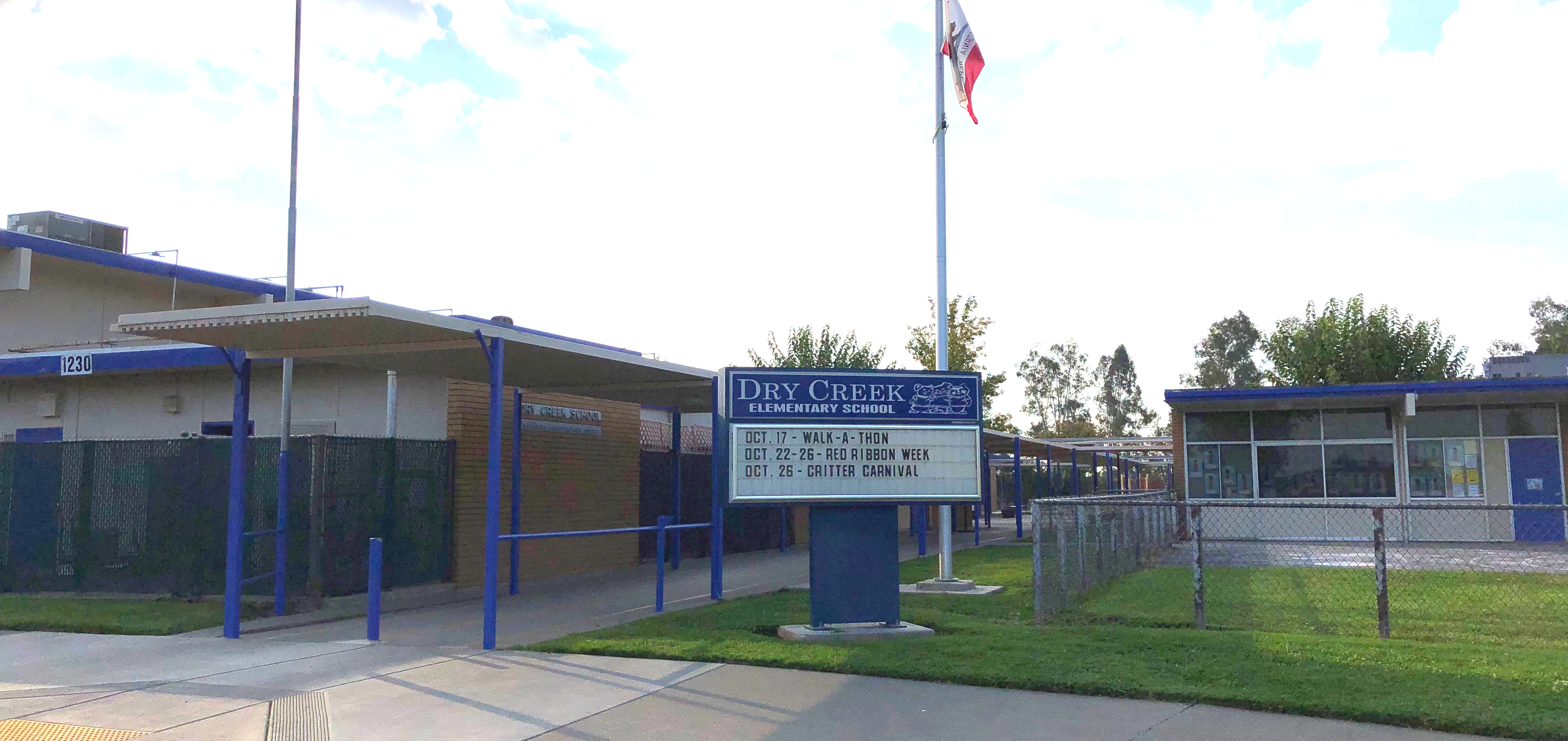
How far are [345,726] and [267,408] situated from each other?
426 inches

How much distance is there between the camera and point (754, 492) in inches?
432

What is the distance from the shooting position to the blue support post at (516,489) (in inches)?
607

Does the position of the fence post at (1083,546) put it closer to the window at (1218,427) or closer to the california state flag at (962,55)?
the california state flag at (962,55)

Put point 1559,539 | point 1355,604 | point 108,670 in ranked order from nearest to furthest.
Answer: point 108,670, point 1355,604, point 1559,539

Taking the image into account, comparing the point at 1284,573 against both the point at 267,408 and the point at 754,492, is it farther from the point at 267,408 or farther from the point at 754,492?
the point at 267,408

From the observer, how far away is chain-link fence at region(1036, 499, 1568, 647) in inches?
435

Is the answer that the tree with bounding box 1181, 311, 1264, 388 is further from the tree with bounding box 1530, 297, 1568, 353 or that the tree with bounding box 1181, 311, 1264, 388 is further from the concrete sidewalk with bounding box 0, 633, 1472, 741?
the concrete sidewalk with bounding box 0, 633, 1472, 741

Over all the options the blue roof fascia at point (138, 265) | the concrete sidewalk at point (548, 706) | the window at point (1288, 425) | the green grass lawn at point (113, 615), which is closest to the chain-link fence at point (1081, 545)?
the concrete sidewalk at point (548, 706)

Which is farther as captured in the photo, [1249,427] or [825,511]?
[1249,427]

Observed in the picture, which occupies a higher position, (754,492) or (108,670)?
(754,492)

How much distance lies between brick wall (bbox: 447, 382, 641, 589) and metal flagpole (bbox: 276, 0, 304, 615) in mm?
2552

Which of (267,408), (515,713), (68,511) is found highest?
(267,408)

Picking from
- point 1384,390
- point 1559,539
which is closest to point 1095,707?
point 1384,390

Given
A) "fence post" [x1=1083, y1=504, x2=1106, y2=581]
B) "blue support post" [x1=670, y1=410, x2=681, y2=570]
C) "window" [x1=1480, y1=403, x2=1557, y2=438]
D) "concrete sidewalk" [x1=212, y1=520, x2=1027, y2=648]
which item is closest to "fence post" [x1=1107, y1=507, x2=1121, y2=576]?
"fence post" [x1=1083, y1=504, x2=1106, y2=581]
